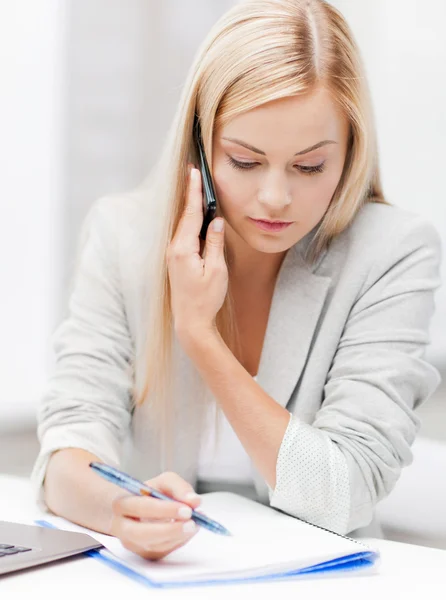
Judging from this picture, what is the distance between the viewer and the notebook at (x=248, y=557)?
0.84 m

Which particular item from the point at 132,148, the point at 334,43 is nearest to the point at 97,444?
the point at 334,43

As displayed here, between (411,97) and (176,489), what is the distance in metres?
1.32

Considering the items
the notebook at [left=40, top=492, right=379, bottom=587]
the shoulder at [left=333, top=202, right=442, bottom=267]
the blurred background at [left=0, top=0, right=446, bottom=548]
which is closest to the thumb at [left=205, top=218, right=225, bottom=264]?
the shoulder at [left=333, top=202, right=442, bottom=267]

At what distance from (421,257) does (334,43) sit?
335mm

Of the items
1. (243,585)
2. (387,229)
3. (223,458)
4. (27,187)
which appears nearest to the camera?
(243,585)

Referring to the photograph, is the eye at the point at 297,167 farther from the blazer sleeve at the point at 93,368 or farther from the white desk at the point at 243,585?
the white desk at the point at 243,585

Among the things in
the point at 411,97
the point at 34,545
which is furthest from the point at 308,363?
the point at 411,97

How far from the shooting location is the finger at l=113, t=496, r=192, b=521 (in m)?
0.85

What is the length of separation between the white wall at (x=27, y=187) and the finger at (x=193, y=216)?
1146 mm

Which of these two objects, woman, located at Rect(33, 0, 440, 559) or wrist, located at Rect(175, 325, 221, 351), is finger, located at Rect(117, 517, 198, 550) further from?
wrist, located at Rect(175, 325, 221, 351)

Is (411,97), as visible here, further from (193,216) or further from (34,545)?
(34,545)

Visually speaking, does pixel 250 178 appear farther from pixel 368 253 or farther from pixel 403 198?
pixel 403 198

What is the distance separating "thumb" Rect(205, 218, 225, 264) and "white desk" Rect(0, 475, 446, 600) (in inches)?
19.2

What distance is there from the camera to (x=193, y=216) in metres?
1.25
